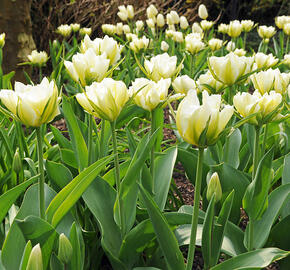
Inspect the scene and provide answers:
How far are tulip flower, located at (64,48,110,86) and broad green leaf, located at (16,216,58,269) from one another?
1.62 ft

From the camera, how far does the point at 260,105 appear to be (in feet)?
3.76

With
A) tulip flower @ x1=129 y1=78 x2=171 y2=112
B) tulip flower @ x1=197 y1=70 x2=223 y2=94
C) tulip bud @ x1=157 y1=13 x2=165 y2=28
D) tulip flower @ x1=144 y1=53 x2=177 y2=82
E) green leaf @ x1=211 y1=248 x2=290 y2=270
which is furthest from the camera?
tulip bud @ x1=157 y1=13 x2=165 y2=28

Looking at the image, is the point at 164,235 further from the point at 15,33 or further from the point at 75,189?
the point at 15,33

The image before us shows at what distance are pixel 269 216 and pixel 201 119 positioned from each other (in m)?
0.57

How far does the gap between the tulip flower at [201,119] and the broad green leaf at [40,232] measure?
38 centimetres

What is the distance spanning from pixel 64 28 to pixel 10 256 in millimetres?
2891

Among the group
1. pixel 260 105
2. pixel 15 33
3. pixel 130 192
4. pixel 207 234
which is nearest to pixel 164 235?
pixel 207 234

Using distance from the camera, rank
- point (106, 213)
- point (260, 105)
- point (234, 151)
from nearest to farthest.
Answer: point (260, 105) → point (106, 213) → point (234, 151)

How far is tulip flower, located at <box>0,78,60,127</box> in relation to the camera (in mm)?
953

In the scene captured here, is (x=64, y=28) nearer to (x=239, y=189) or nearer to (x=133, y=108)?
(x=133, y=108)

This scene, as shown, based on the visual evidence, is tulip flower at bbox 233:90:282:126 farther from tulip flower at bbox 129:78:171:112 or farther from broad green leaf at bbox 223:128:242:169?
broad green leaf at bbox 223:128:242:169

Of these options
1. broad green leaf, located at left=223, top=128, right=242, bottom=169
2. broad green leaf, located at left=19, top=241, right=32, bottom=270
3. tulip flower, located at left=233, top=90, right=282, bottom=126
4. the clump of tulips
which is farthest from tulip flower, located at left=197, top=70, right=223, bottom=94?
broad green leaf, located at left=19, top=241, right=32, bottom=270

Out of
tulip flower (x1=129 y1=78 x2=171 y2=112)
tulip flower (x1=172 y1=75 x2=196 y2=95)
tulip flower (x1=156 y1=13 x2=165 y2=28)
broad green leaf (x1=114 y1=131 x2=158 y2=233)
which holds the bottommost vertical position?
broad green leaf (x1=114 y1=131 x2=158 y2=233)

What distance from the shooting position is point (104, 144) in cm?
169
